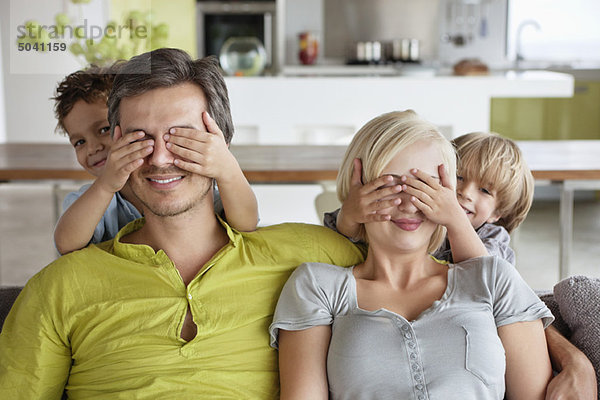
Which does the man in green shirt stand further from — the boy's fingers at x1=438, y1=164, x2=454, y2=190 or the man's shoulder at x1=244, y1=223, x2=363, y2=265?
the boy's fingers at x1=438, y1=164, x2=454, y2=190

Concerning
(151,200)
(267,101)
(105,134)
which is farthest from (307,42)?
(151,200)

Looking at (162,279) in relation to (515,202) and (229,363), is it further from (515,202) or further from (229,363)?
(515,202)

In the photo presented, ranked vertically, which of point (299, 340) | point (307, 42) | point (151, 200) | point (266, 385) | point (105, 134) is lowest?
point (266, 385)

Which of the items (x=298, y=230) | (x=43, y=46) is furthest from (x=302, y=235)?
(x=43, y=46)

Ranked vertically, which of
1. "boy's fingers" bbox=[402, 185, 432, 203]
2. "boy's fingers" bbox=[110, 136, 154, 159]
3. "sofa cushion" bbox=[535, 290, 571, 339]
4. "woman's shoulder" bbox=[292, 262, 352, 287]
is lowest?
"sofa cushion" bbox=[535, 290, 571, 339]

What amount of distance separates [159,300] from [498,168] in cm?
89

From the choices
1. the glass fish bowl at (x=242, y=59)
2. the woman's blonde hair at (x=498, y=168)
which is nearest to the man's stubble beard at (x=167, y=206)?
the woman's blonde hair at (x=498, y=168)

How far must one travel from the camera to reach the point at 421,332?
135 centimetres

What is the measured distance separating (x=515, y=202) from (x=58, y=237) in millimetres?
1138

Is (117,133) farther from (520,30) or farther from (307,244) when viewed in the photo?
(520,30)

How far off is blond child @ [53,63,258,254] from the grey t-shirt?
24 centimetres

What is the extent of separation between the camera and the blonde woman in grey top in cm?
132

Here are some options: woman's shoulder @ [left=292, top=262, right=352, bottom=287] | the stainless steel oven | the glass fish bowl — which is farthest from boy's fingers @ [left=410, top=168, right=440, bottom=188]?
the stainless steel oven

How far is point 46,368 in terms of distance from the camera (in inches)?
55.2
